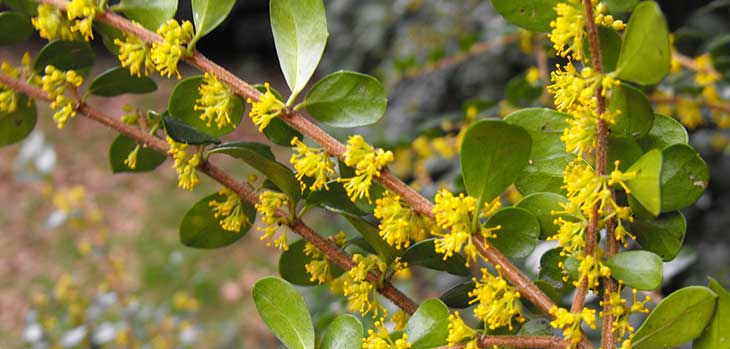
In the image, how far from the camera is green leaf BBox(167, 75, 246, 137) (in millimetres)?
A: 924

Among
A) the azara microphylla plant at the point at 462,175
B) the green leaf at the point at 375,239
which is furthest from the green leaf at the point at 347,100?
the green leaf at the point at 375,239

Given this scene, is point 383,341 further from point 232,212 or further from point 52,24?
point 52,24

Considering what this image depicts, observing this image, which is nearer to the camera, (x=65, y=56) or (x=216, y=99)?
(x=216, y=99)

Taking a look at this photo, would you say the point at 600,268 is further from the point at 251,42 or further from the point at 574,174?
the point at 251,42

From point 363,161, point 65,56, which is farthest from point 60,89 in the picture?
point 363,161

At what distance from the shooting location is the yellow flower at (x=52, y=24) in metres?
0.98

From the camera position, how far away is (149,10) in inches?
36.7

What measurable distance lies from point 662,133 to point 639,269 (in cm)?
16

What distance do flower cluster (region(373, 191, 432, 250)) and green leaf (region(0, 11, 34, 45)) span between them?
59 cm

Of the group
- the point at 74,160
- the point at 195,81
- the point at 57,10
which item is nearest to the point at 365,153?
the point at 195,81

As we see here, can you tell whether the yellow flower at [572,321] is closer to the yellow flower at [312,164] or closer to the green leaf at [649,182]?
the green leaf at [649,182]

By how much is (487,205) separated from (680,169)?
0.20m

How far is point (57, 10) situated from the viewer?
977mm

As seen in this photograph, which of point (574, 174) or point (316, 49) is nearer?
point (574, 174)
